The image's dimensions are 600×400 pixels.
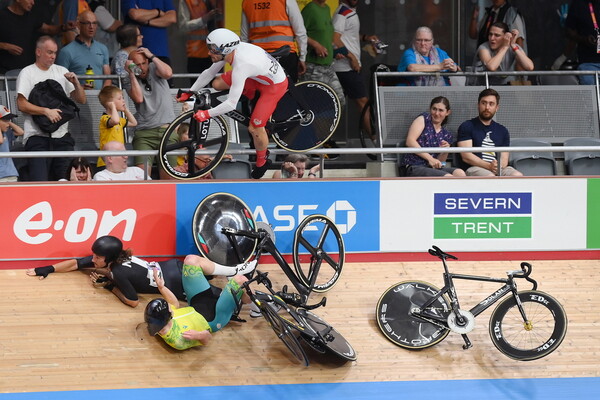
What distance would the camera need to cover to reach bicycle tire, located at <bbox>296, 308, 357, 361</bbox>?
8539 mm

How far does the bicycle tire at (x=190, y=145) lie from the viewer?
9.18 metres

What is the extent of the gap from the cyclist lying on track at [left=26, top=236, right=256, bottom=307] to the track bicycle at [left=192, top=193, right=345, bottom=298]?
100 mm

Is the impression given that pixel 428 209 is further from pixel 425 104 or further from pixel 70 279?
pixel 70 279

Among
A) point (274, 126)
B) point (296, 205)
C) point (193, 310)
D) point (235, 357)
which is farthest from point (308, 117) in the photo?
point (235, 357)

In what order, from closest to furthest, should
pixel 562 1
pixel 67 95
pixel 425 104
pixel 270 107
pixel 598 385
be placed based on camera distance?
pixel 598 385 < pixel 270 107 < pixel 67 95 < pixel 425 104 < pixel 562 1

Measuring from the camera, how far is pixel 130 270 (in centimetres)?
925

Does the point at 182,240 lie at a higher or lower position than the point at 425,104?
lower

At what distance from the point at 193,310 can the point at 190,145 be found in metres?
1.45

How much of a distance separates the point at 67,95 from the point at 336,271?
132 inches

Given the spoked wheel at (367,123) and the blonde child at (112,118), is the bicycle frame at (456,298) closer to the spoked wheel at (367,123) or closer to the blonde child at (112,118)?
the blonde child at (112,118)

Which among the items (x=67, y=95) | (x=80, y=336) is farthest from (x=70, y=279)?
Answer: (x=67, y=95)

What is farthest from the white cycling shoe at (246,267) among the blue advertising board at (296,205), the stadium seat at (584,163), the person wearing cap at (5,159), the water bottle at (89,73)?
the stadium seat at (584,163)

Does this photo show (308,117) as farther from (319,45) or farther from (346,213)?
(319,45)

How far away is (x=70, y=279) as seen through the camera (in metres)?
9.48
